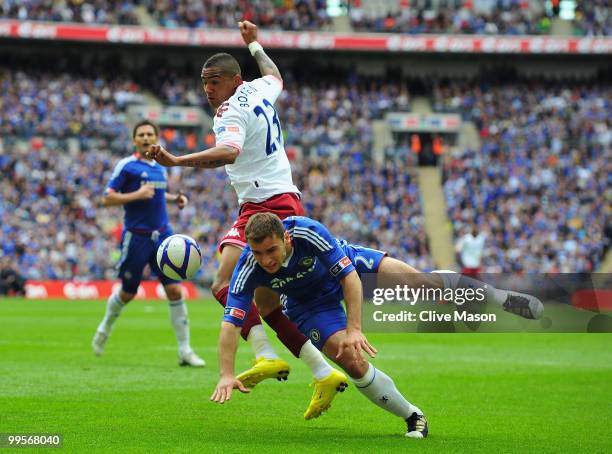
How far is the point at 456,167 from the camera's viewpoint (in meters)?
44.1

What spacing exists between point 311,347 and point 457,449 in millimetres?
1529

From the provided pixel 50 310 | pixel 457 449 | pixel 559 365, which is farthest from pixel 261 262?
pixel 50 310

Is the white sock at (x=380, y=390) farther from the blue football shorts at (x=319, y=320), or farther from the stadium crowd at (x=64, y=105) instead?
the stadium crowd at (x=64, y=105)

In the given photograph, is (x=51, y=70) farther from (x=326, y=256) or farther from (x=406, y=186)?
(x=326, y=256)

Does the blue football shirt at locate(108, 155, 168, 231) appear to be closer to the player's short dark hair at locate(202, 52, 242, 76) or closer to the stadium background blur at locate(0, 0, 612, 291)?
the player's short dark hair at locate(202, 52, 242, 76)

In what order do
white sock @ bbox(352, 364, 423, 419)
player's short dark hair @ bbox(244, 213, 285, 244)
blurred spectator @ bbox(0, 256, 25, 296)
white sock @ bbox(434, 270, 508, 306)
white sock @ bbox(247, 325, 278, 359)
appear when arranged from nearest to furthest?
player's short dark hair @ bbox(244, 213, 285, 244)
white sock @ bbox(352, 364, 423, 419)
white sock @ bbox(247, 325, 278, 359)
white sock @ bbox(434, 270, 508, 306)
blurred spectator @ bbox(0, 256, 25, 296)

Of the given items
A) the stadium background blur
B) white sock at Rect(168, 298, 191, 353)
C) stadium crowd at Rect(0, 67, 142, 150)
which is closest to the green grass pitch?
white sock at Rect(168, 298, 191, 353)

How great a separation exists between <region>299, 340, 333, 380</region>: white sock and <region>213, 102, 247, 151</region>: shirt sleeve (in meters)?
1.65

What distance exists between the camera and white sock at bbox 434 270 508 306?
331 inches

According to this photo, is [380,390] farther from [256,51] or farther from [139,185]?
[139,185]

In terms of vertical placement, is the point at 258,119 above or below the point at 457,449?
above

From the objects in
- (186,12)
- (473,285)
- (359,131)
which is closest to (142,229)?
(473,285)

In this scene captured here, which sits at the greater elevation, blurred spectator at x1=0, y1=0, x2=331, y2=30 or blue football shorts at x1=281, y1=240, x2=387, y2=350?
blue football shorts at x1=281, y1=240, x2=387, y2=350

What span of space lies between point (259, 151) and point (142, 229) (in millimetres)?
4971
